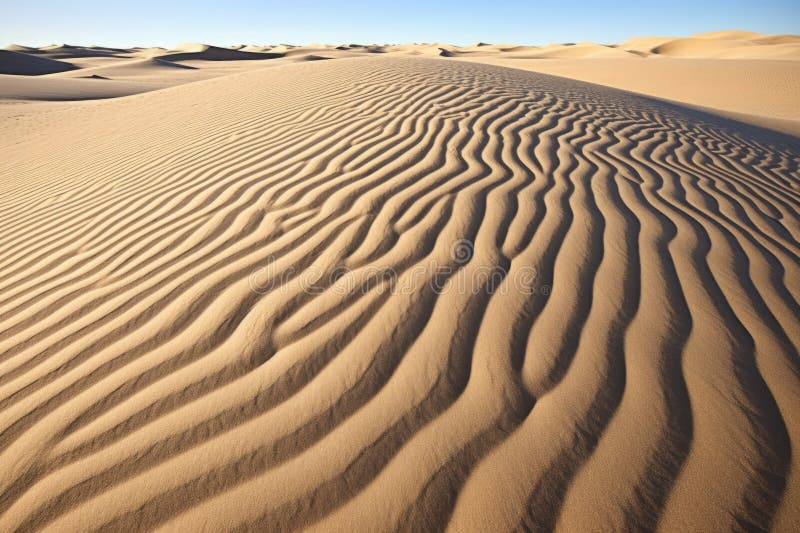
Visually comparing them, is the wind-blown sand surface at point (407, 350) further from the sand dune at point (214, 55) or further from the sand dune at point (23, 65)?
the sand dune at point (214, 55)

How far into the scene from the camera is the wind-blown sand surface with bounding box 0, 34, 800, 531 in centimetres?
117

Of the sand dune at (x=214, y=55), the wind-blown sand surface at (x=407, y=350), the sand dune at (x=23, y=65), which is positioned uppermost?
the wind-blown sand surface at (x=407, y=350)

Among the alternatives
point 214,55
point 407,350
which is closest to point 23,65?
point 214,55

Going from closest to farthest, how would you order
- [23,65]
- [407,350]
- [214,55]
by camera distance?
[407,350], [23,65], [214,55]

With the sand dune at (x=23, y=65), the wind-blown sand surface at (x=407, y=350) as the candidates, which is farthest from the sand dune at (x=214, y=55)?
the wind-blown sand surface at (x=407, y=350)

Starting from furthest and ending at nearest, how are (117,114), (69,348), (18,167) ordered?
(117,114) < (18,167) < (69,348)

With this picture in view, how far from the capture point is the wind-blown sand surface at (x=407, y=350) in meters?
1.17

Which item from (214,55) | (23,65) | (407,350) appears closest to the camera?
(407,350)

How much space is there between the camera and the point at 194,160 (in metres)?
4.00

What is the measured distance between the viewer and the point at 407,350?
1.59 metres

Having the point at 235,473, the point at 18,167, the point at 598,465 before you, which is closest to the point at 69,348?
the point at 235,473

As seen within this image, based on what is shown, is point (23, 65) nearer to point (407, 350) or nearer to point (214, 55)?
point (214, 55)

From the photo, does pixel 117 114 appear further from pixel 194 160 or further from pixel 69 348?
pixel 69 348

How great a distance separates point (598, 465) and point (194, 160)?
156 inches
